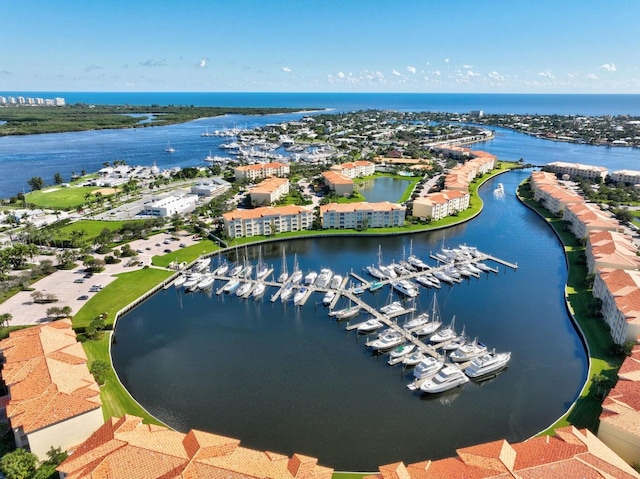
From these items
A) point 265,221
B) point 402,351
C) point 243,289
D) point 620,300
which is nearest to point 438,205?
point 265,221

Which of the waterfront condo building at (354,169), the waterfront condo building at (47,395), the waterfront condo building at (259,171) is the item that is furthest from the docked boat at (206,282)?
the waterfront condo building at (354,169)

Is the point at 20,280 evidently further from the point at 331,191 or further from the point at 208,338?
the point at 331,191

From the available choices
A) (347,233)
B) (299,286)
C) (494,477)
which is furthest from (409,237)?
(494,477)

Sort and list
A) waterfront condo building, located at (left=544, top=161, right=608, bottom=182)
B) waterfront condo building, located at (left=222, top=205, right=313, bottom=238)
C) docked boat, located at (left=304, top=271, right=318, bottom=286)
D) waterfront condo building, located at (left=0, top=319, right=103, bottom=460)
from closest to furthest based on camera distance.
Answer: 1. waterfront condo building, located at (left=0, top=319, right=103, bottom=460)
2. docked boat, located at (left=304, top=271, right=318, bottom=286)
3. waterfront condo building, located at (left=222, top=205, right=313, bottom=238)
4. waterfront condo building, located at (left=544, top=161, right=608, bottom=182)

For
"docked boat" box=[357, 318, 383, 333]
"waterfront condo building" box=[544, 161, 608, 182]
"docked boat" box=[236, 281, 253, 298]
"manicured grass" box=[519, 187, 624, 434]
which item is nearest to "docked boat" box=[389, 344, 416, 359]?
"docked boat" box=[357, 318, 383, 333]

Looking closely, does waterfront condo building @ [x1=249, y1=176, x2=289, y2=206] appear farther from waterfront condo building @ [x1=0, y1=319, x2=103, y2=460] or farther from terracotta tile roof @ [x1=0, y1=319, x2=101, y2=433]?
waterfront condo building @ [x1=0, y1=319, x2=103, y2=460]

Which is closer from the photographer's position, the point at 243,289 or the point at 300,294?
the point at 300,294

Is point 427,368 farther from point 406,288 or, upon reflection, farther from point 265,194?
point 265,194

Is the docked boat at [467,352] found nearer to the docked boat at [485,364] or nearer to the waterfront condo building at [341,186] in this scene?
the docked boat at [485,364]
